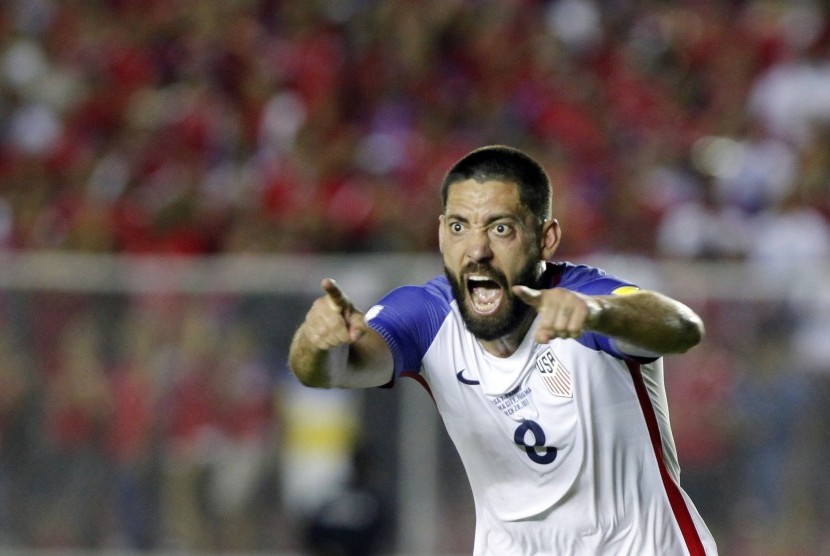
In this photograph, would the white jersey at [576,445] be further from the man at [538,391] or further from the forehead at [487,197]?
the forehead at [487,197]

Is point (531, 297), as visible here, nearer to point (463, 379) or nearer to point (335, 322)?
point (335, 322)

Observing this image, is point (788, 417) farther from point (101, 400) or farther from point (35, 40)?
point (35, 40)

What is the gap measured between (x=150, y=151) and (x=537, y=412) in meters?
8.20

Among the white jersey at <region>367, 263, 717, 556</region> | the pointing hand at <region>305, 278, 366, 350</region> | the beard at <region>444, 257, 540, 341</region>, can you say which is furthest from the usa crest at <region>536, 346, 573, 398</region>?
the pointing hand at <region>305, 278, 366, 350</region>

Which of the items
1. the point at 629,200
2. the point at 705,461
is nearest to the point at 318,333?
the point at 705,461

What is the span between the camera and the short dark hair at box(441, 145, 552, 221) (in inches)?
192

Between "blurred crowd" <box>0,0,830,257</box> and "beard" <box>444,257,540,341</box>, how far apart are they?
5882mm

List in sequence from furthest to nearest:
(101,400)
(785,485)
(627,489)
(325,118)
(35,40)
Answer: (35,40) < (325,118) < (101,400) < (785,485) < (627,489)

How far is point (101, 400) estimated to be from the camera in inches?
Answer: 431

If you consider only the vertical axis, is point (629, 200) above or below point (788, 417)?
above

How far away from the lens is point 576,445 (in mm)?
4836

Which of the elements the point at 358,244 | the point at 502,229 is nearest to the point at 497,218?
the point at 502,229

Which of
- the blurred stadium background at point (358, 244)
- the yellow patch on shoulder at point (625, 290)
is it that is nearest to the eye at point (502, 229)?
the yellow patch on shoulder at point (625, 290)

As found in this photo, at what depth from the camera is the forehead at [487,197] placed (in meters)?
4.82
